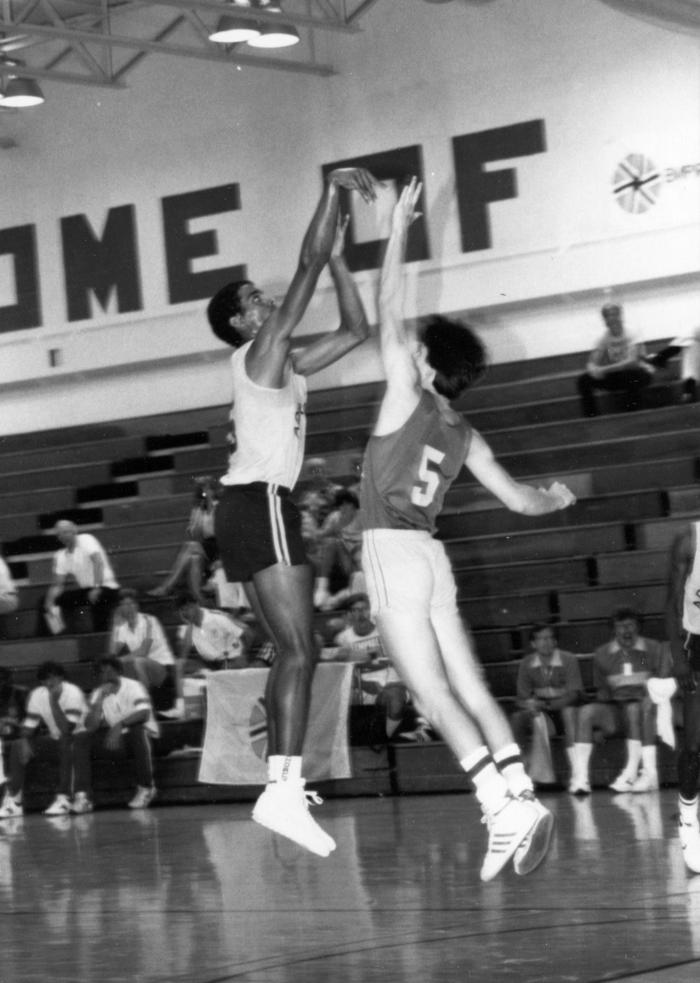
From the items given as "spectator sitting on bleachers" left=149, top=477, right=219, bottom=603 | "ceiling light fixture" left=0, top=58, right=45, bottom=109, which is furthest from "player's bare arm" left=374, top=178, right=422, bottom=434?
"ceiling light fixture" left=0, top=58, right=45, bottom=109

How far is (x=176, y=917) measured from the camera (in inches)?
233

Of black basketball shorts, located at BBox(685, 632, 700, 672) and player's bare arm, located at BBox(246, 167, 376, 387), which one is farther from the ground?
player's bare arm, located at BBox(246, 167, 376, 387)

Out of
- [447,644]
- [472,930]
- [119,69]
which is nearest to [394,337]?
[447,644]

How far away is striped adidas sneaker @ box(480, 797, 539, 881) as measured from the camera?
5.42m

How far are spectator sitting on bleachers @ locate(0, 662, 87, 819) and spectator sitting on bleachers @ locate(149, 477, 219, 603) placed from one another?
1791 millimetres

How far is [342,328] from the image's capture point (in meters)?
5.97

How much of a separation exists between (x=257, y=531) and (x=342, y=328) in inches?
30.7

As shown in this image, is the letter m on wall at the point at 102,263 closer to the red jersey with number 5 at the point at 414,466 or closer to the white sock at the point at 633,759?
the white sock at the point at 633,759

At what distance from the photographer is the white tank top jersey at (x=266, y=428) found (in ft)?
19.2

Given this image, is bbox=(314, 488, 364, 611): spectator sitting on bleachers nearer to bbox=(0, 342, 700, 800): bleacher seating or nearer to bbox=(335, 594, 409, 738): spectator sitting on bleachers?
bbox=(335, 594, 409, 738): spectator sitting on bleachers

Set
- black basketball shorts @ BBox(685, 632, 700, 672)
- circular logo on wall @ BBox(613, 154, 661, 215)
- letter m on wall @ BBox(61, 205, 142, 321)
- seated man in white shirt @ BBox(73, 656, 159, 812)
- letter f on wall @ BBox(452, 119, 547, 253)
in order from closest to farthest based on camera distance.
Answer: black basketball shorts @ BBox(685, 632, 700, 672) < seated man in white shirt @ BBox(73, 656, 159, 812) < circular logo on wall @ BBox(613, 154, 661, 215) < letter f on wall @ BBox(452, 119, 547, 253) < letter m on wall @ BBox(61, 205, 142, 321)

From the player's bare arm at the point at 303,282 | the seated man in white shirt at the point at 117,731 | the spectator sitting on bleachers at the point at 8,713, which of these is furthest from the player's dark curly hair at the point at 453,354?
the spectator sitting on bleachers at the point at 8,713

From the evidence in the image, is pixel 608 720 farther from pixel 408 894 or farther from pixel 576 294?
pixel 576 294

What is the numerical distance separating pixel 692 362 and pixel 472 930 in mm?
10534
